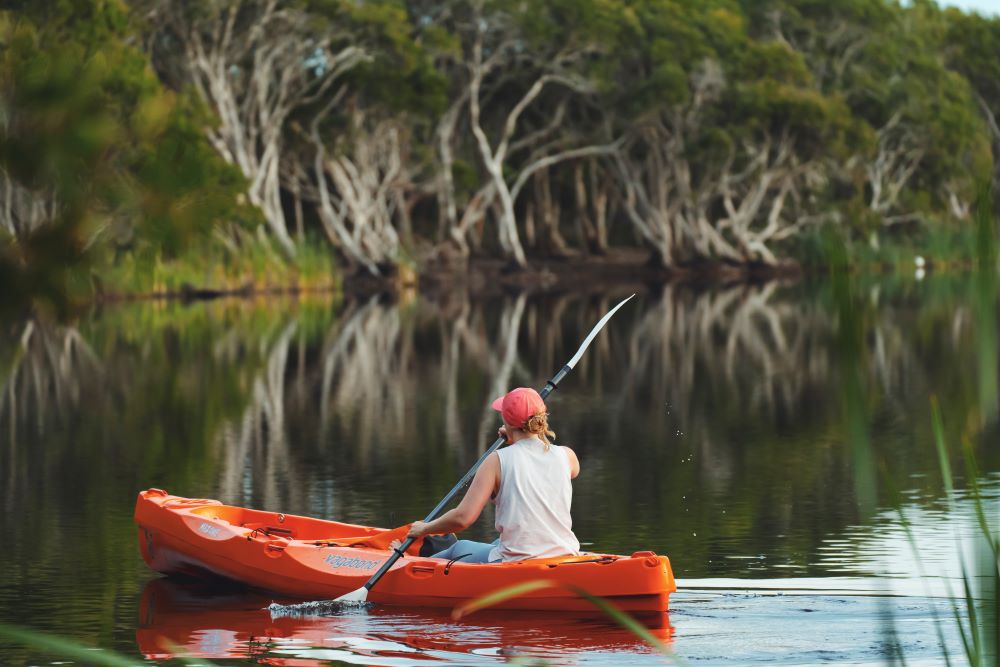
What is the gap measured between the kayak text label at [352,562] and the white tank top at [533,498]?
0.95 metres

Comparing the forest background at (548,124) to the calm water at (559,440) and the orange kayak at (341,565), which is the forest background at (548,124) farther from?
the orange kayak at (341,565)

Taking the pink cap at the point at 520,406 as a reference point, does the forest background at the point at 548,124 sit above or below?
above

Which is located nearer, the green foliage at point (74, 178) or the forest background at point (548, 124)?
the green foliage at point (74, 178)

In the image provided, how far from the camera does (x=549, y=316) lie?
138 feet

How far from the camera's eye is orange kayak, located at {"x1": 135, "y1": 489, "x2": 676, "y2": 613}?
8.75 metres

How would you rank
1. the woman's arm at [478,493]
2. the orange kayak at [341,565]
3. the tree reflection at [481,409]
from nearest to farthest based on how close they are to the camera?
the orange kayak at [341,565] → the woman's arm at [478,493] → the tree reflection at [481,409]

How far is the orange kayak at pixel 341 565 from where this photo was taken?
344 inches

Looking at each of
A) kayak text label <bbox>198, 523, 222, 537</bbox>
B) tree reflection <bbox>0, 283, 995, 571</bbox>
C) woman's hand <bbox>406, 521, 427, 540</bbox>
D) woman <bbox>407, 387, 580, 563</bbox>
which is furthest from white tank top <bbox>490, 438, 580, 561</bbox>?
kayak text label <bbox>198, 523, 222, 537</bbox>

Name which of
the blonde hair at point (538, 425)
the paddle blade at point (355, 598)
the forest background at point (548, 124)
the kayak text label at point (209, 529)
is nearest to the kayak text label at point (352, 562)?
the paddle blade at point (355, 598)

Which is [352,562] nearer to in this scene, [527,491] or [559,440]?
[527,491]

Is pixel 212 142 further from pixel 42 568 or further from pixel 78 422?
pixel 42 568

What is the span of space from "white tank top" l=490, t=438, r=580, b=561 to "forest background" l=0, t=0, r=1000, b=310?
92.0 feet

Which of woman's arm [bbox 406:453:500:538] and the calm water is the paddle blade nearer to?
the calm water

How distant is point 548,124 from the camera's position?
210 ft
